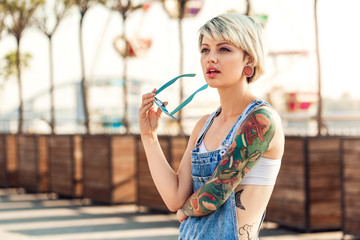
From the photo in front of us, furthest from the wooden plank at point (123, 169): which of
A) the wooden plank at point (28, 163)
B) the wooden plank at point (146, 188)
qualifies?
the wooden plank at point (28, 163)

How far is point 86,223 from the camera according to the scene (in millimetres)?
8258

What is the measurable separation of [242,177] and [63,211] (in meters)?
8.24

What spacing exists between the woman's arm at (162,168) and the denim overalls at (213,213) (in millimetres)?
65

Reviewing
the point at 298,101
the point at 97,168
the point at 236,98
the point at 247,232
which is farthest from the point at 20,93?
the point at 247,232

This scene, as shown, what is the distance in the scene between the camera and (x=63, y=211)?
949cm

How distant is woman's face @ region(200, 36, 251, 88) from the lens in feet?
5.32

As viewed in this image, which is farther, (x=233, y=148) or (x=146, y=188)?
(x=146, y=188)

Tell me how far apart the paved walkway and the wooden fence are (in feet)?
0.53

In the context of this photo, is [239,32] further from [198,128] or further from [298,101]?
[298,101]

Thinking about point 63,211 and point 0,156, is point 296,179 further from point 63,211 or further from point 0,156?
point 0,156

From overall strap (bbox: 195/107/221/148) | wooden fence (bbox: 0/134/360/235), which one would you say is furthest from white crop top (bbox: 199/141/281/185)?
wooden fence (bbox: 0/134/360/235)

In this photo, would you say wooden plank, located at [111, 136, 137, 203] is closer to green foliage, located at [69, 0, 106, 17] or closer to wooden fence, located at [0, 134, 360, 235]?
wooden fence, located at [0, 134, 360, 235]

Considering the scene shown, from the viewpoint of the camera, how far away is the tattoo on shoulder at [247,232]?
1.59 meters

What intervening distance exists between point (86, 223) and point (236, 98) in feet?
22.5
